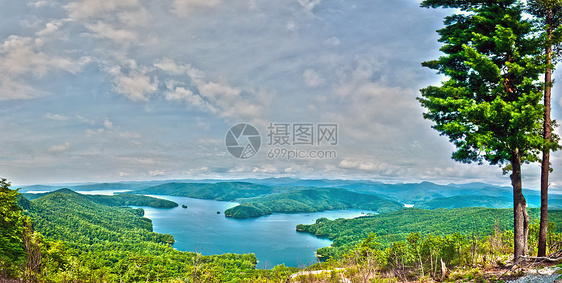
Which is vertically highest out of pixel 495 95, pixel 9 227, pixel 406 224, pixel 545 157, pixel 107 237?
pixel 495 95

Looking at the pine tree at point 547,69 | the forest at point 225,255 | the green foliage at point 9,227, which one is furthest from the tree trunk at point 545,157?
the green foliage at point 9,227

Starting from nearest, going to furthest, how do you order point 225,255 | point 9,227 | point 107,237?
point 9,227
point 225,255
point 107,237

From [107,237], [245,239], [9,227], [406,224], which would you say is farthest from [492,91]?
[406,224]

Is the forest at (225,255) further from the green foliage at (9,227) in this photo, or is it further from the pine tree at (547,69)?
the pine tree at (547,69)

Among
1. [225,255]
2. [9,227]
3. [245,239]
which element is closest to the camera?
[9,227]

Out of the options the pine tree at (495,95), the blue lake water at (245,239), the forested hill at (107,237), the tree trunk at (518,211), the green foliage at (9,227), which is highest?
the pine tree at (495,95)

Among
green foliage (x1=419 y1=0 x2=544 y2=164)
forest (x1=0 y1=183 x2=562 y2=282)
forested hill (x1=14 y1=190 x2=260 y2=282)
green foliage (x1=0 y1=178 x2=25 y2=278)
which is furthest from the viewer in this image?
forested hill (x1=14 y1=190 x2=260 y2=282)

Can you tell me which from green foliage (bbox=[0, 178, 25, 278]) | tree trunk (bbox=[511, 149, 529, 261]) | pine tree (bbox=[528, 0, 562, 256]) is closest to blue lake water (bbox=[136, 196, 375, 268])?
green foliage (bbox=[0, 178, 25, 278])

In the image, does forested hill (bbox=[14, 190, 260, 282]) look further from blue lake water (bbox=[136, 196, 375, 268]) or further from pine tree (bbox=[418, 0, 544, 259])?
pine tree (bbox=[418, 0, 544, 259])

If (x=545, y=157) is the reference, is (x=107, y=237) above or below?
below

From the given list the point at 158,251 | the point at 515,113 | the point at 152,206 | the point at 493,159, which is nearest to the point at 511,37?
the point at 515,113

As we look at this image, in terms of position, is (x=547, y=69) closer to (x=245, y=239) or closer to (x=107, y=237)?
(x=245, y=239)
